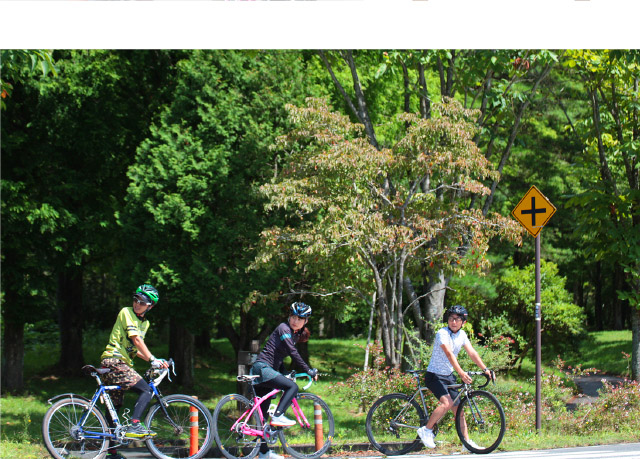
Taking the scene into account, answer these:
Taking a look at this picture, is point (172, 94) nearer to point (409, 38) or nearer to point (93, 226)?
point (93, 226)

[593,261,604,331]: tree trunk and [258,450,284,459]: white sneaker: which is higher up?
[593,261,604,331]: tree trunk

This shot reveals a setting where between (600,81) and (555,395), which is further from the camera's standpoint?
(600,81)

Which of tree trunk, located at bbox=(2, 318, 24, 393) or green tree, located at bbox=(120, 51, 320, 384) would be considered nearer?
green tree, located at bbox=(120, 51, 320, 384)

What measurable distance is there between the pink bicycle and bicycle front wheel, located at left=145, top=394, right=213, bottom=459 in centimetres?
16

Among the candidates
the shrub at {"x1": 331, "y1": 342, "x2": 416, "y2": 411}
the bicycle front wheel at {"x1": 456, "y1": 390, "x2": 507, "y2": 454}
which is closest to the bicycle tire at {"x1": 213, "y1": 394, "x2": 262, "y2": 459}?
the bicycle front wheel at {"x1": 456, "y1": 390, "x2": 507, "y2": 454}

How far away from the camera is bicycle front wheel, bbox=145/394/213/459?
730 centimetres

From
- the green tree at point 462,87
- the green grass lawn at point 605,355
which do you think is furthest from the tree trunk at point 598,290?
the green tree at point 462,87

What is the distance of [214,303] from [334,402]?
208 inches

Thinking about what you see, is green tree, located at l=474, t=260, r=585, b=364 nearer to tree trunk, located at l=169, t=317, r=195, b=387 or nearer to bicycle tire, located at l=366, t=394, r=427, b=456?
tree trunk, located at l=169, t=317, r=195, b=387

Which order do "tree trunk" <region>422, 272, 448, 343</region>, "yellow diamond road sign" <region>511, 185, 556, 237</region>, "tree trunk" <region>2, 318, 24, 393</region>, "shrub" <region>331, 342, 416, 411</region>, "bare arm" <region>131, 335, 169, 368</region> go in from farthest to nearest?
"tree trunk" <region>2, 318, 24, 393</region>
"tree trunk" <region>422, 272, 448, 343</region>
"shrub" <region>331, 342, 416, 411</region>
"yellow diamond road sign" <region>511, 185, 556, 237</region>
"bare arm" <region>131, 335, 169, 368</region>

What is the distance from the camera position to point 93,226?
1927cm

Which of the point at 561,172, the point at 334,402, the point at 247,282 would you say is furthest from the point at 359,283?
the point at 561,172

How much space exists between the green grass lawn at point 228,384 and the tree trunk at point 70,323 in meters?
0.71

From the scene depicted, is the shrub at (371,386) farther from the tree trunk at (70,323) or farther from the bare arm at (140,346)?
the tree trunk at (70,323)
